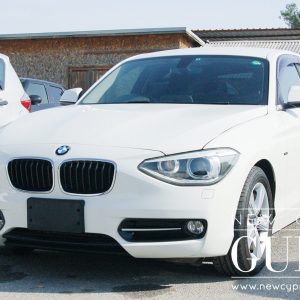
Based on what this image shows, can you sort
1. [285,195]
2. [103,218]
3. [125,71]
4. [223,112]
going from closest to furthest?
1. [103,218]
2. [223,112]
3. [285,195]
4. [125,71]

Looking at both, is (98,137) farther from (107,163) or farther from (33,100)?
(33,100)

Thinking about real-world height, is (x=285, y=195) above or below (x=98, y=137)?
below

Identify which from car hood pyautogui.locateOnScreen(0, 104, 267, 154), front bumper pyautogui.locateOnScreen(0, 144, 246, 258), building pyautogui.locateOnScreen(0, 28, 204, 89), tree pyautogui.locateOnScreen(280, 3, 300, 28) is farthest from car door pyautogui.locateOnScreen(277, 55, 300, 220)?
tree pyautogui.locateOnScreen(280, 3, 300, 28)

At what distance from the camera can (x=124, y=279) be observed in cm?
438

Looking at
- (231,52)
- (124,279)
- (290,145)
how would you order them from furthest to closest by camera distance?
(231,52)
(290,145)
(124,279)

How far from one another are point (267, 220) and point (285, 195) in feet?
1.58

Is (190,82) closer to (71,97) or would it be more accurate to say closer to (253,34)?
(71,97)

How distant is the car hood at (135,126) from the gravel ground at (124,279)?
33.0 inches

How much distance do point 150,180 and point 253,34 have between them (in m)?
26.0

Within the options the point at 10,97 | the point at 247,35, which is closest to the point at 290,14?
the point at 247,35

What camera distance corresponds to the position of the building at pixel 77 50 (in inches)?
865

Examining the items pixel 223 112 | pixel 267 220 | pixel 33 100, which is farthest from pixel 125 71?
pixel 33 100

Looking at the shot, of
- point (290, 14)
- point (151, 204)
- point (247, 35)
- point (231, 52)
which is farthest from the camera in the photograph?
point (290, 14)

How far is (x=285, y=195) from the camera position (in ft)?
16.9
